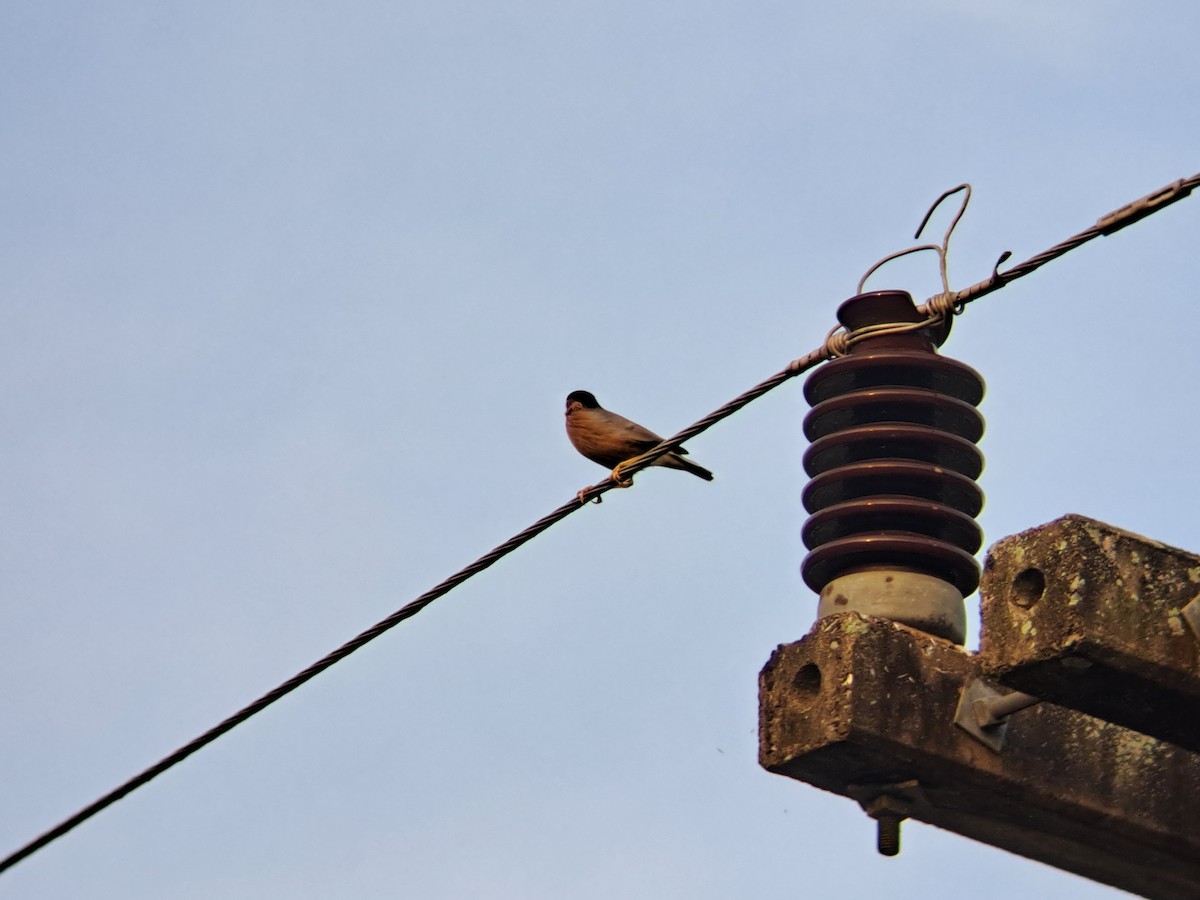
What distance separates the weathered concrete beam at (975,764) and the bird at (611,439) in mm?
5335

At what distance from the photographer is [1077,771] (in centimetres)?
716

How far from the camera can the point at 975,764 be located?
7.02m

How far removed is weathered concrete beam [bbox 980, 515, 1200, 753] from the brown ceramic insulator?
1.15 m

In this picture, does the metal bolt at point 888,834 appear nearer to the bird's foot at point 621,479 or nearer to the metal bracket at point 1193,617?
the metal bracket at point 1193,617

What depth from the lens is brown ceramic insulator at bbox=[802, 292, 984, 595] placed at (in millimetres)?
7648

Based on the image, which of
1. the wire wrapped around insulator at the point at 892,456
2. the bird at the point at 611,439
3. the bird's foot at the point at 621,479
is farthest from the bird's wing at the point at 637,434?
the wire wrapped around insulator at the point at 892,456

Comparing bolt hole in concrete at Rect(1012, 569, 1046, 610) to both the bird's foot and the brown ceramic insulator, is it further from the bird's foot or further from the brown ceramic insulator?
the bird's foot

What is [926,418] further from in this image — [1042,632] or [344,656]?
[344,656]

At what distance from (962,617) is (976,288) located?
3.87ft

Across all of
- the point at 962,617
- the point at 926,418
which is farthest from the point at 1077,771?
the point at 926,418

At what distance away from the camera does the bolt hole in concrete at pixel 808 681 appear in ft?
23.8

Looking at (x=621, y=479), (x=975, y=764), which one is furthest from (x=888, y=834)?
(x=621, y=479)

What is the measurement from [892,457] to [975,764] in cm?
123

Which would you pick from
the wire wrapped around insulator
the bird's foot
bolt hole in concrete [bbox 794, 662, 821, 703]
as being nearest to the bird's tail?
the bird's foot
